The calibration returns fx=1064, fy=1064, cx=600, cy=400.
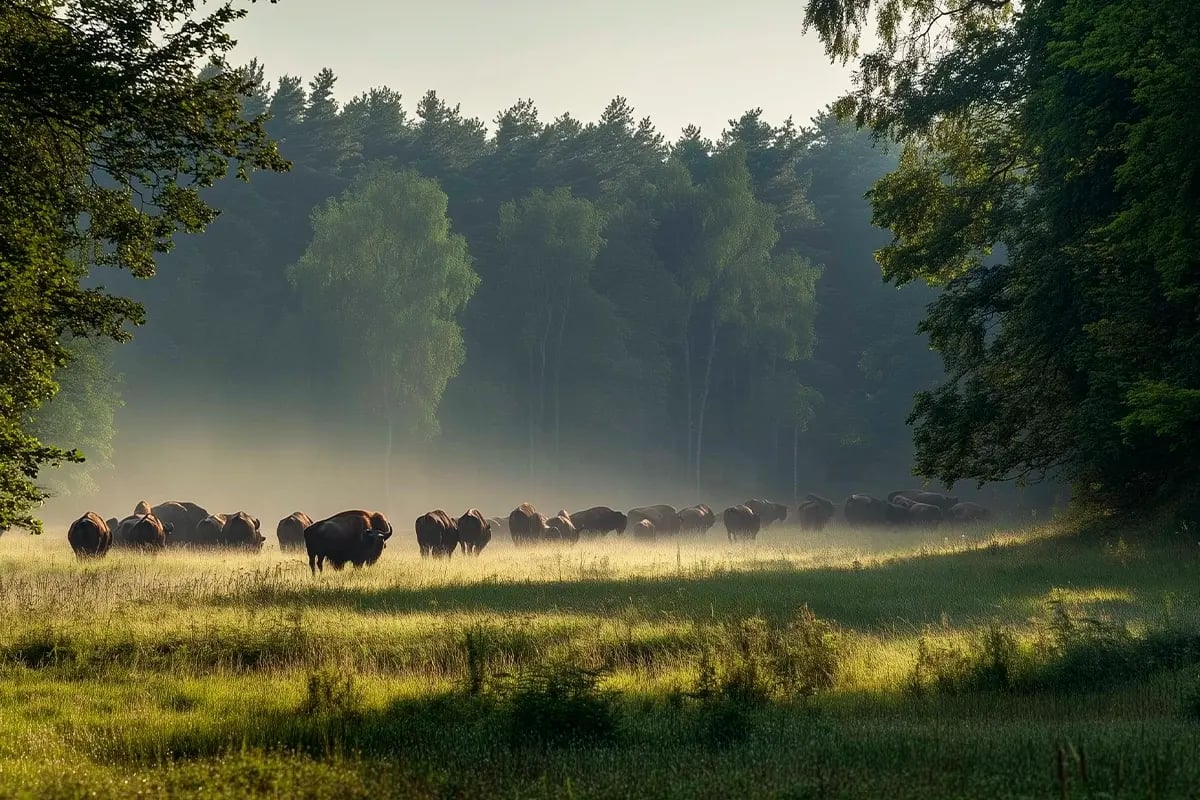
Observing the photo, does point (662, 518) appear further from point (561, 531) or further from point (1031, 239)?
point (1031, 239)

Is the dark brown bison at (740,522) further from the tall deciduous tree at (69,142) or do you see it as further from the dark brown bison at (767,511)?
the tall deciduous tree at (69,142)

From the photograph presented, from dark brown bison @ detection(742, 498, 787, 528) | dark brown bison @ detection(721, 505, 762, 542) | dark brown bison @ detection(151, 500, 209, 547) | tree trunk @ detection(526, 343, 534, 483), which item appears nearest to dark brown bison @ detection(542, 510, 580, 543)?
dark brown bison @ detection(721, 505, 762, 542)

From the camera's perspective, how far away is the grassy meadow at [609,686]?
7.06 meters

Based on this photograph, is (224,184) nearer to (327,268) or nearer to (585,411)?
(327,268)

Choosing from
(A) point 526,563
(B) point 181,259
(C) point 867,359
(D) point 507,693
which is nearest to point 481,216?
(B) point 181,259

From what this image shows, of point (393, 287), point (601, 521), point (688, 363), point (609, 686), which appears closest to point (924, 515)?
point (601, 521)

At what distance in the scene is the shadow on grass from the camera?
16969 millimetres

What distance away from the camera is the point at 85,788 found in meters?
6.78

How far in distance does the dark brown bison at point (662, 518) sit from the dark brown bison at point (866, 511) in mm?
9931

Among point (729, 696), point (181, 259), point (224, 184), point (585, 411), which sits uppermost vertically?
point (224, 184)

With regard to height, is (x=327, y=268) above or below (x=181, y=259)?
below

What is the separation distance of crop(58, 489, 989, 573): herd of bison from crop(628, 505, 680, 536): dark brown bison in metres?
0.05

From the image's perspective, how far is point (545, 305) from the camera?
7250cm

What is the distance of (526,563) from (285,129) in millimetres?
67498
